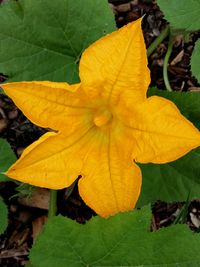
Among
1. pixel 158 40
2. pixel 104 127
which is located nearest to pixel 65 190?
pixel 104 127

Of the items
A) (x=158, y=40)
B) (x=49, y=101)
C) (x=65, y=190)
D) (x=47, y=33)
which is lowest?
(x=65, y=190)

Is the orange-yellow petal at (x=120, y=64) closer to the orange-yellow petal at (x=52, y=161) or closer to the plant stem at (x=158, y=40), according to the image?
the orange-yellow petal at (x=52, y=161)

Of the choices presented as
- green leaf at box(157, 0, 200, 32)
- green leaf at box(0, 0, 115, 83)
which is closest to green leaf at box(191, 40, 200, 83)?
green leaf at box(157, 0, 200, 32)

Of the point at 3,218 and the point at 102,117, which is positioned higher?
the point at 102,117

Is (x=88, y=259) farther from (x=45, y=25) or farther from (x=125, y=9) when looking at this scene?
(x=125, y=9)

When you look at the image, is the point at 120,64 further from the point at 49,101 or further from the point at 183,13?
the point at 183,13

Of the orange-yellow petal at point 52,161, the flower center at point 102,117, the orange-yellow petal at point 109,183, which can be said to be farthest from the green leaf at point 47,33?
the orange-yellow petal at point 109,183

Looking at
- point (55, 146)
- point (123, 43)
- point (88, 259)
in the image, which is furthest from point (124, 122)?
point (88, 259)
